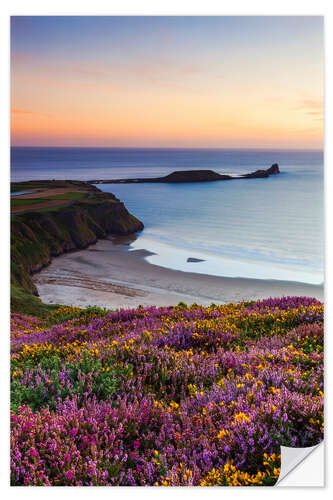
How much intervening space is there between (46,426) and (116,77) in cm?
496

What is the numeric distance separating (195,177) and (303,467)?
187 inches

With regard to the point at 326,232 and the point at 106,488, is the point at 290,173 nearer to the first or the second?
the point at 326,232

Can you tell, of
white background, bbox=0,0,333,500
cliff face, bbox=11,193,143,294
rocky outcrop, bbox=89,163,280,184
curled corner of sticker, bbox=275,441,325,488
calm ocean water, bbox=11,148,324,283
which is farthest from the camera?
rocky outcrop, bbox=89,163,280,184

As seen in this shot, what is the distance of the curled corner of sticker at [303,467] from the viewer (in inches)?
127

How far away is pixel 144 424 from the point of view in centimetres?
342

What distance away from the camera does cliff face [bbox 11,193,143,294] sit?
6.86 m

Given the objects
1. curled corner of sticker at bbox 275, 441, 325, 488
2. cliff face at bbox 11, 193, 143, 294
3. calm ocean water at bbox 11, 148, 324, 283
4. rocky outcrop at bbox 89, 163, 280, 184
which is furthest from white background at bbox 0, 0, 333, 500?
curled corner of sticker at bbox 275, 441, 325, 488

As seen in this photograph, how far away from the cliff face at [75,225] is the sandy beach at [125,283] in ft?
0.55

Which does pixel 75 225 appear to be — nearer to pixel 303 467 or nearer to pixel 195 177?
pixel 195 177

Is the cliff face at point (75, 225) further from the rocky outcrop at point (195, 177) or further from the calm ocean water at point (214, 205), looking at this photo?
the rocky outcrop at point (195, 177)

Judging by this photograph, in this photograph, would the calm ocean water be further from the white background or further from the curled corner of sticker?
the curled corner of sticker

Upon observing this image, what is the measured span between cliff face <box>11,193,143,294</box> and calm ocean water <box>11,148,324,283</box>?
0.73 ft

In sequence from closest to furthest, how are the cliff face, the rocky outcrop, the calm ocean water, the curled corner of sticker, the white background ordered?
the curled corner of sticker < the white background < the calm ocean water < the cliff face < the rocky outcrop
